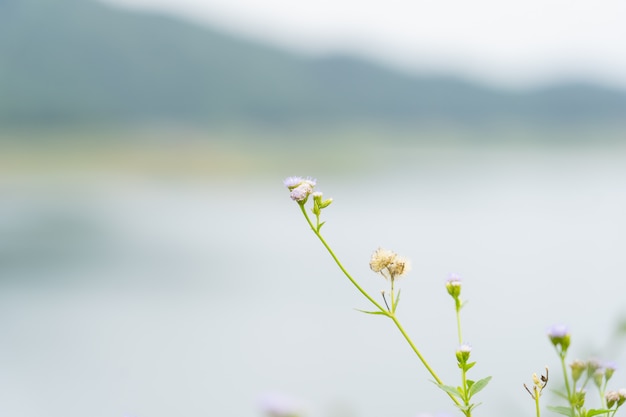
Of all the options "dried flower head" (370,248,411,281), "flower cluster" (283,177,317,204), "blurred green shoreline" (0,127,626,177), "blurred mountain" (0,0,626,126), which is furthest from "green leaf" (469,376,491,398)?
"blurred mountain" (0,0,626,126)

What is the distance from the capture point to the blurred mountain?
77.4 metres

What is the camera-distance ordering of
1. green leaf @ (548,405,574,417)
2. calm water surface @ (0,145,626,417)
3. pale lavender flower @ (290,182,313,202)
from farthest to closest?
calm water surface @ (0,145,626,417), pale lavender flower @ (290,182,313,202), green leaf @ (548,405,574,417)

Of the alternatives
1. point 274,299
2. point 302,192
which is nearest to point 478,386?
point 302,192

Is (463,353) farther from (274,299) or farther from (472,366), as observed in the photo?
(274,299)

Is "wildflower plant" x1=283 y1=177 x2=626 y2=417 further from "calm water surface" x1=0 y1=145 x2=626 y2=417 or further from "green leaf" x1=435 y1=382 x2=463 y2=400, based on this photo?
"calm water surface" x1=0 y1=145 x2=626 y2=417

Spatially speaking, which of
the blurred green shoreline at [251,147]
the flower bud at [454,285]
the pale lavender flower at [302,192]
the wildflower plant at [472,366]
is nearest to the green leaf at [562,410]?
the wildflower plant at [472,366]

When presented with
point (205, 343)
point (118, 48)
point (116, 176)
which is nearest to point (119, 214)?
point (116, 176)

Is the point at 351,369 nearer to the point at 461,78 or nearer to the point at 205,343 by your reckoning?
the point at 205,343

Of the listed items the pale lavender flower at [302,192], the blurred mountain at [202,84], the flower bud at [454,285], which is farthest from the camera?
the blurred mountain at [202,84]

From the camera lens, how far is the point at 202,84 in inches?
3602

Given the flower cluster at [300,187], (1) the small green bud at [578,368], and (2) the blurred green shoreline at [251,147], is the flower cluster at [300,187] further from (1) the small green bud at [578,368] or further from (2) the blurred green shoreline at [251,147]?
(2) the blurred green shoreline at [251,147]

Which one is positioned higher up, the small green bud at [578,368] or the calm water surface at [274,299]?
the calm water surface at [274,299]

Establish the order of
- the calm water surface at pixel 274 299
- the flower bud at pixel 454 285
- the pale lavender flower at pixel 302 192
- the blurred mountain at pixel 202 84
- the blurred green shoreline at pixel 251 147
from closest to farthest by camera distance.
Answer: the flower bud at pixel 454 285, the pale lavender flower at pixel 302 192, the calm water surface at pixel 274 299, the blurred green shoreline at pixel 251 147, the blurred mountain at pixel 202 84

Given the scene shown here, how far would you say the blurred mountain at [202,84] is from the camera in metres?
77.4
